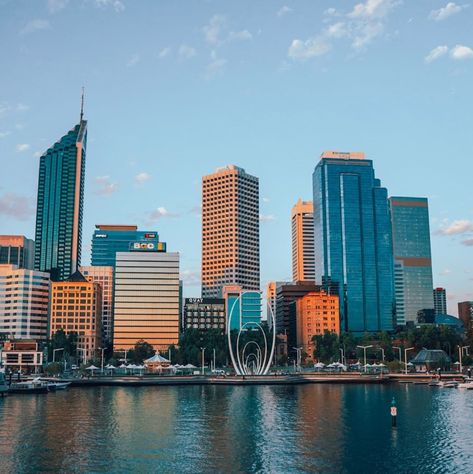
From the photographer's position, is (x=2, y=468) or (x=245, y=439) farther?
(x=245, y=439)

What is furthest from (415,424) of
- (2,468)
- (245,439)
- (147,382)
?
(147,382)

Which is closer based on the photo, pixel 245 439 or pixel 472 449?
pixel 472 449

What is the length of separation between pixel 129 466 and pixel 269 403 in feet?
211

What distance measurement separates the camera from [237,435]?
81938mm

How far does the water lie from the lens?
63.9 m

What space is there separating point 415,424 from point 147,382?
112 metres

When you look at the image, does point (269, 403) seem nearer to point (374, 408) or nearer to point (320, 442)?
point (374, 408)

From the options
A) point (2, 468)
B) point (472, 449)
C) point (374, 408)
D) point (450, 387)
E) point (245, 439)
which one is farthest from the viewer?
point (450, 387)

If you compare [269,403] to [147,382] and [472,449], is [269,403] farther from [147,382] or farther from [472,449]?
Answer: [147,382]

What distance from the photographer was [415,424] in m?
91.3

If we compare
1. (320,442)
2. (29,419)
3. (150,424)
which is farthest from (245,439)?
(29,419)

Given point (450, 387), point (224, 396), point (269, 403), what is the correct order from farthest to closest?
point (450, 387) → point (224, 396) → point (269, 403)

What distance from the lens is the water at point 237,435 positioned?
210 ft

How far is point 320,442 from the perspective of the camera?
247 feet
